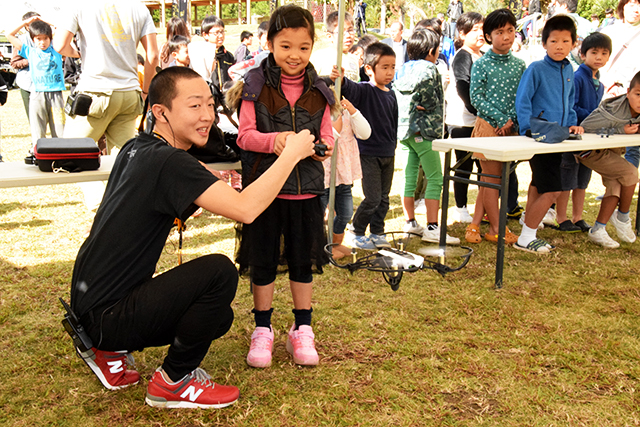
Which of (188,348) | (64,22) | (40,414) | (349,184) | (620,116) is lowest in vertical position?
(40,414)

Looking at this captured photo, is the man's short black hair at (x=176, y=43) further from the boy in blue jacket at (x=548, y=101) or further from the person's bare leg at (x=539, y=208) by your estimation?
the person's bare leg at (x=539, y=208)

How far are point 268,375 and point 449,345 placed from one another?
89 cm

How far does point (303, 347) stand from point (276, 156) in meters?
0.86

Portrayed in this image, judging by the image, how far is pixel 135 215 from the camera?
1882mm

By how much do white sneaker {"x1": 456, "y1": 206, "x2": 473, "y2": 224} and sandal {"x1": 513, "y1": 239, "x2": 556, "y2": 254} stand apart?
0.84m

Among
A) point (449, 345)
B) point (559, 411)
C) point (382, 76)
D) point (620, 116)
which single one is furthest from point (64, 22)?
point (620, 116)

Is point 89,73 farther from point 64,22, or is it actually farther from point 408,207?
point 408,207

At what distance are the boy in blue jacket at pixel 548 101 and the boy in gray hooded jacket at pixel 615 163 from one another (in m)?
0.22

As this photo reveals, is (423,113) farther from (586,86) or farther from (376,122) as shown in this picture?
(586,86)

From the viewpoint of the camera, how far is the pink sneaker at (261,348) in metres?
2.42

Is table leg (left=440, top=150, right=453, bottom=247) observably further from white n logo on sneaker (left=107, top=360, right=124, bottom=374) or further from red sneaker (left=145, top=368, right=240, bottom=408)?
white n logo on sneaker (left=107, top=360, right=124, bottom=374)

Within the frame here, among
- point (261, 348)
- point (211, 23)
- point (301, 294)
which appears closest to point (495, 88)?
point (301, 294)

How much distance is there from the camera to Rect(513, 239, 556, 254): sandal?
4.07 m

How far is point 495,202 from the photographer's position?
425 centimetres
